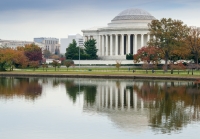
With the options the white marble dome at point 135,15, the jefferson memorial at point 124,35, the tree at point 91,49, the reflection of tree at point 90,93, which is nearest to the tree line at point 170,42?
the jefferson memorial at point 124,35

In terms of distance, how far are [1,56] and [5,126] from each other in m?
56.8

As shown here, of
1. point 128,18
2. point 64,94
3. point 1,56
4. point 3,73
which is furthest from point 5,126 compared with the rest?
point 128,18

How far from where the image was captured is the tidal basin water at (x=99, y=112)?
Answer: 26688 millimetres

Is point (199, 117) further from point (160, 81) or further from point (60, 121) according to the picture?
point (160, 81)

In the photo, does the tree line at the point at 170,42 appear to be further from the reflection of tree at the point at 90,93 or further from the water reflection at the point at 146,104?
the reflection of tree at the point at 90,93

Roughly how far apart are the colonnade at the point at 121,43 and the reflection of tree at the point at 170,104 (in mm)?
49123

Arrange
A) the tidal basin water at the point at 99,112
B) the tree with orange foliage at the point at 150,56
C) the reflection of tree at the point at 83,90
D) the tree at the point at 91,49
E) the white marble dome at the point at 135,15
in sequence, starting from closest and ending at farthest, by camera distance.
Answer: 1. the tidal basin water at the point at 99,112
2. the reflection of tree at the point at 83,90
3. the tree with orange foliage at the point at 150,56
4. the tree at the point at 91,49
5. the white marble dome at the point at 135,15

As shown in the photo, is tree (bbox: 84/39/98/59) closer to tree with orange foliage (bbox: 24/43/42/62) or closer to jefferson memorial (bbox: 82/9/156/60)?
jefferson memorial (bbox: 82/9/156/60)

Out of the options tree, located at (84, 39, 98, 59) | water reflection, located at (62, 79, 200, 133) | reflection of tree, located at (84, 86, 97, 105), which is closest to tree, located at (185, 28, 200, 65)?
water reflection, located at (62, 79, 200, 133)

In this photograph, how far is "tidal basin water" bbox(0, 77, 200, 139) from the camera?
26688 millimetres

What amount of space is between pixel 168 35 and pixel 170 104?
36.2 meters

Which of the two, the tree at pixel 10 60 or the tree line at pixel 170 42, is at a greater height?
the tree line at pixel 170 42

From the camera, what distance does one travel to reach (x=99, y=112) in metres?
33.8

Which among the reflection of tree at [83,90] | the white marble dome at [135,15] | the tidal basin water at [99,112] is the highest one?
the white marble dome at [135,15]
